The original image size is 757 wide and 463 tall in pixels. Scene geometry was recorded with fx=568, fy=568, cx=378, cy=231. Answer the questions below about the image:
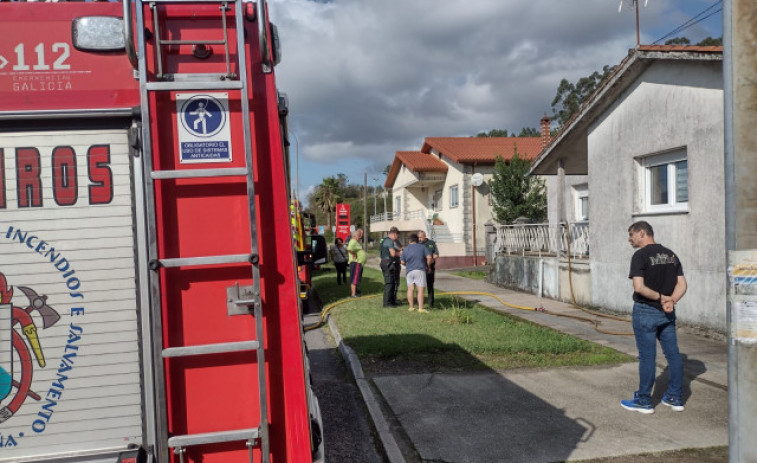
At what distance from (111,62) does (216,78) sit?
20.0 inches

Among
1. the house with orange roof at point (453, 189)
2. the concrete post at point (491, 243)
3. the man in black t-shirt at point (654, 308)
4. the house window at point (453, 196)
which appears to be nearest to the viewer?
the man in black t-shirt at point (654, 308)

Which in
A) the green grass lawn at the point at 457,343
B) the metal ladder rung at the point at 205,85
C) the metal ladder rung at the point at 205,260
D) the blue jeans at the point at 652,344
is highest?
the metal ladder rung at the point at 205,85

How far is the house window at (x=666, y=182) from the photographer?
32.6 feet

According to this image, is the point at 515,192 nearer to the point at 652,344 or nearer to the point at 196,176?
the point at 652,344

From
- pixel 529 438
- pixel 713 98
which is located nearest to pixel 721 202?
pixel 713 98

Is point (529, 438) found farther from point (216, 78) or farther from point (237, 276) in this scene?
point (216, 78)

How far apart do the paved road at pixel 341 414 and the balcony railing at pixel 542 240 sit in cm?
749

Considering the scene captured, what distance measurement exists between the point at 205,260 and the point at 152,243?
25 cm

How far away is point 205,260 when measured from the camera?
262 centimetres

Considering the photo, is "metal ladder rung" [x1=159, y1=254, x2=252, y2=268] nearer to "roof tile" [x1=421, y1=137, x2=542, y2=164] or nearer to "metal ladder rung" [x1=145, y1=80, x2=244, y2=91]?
"metal ladder rung" [x1=145, y1=80, x2=244, y2=91]

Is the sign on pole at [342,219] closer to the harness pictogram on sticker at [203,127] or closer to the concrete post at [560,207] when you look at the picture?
the concrete post at [560,207]

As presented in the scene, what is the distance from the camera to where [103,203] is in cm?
269

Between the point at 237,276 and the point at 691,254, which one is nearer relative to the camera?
the point at 237,276

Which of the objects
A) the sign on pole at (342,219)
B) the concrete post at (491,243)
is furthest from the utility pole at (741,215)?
the sign on pole at (342,219)
